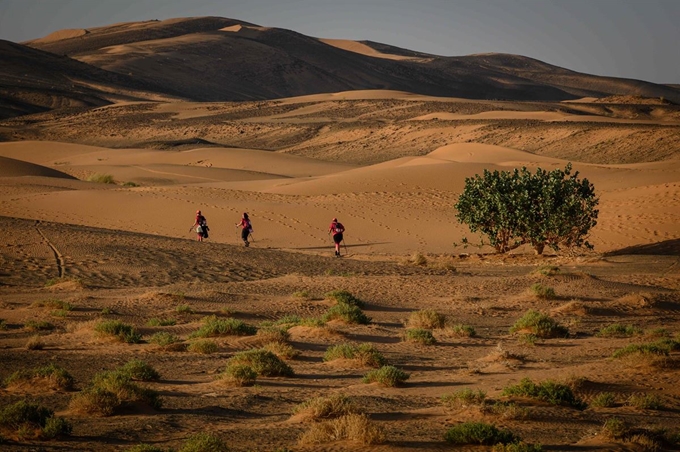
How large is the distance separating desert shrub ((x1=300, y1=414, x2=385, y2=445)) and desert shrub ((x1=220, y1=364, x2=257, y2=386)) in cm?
280

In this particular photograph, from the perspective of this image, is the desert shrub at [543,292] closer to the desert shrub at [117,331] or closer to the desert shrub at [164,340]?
the desert shrub at [164,340]

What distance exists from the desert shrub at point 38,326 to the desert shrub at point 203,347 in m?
3.35

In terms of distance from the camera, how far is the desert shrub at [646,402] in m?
10.7

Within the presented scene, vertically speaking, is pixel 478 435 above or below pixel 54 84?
below

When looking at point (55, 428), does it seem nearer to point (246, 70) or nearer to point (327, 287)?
point (327, 287)

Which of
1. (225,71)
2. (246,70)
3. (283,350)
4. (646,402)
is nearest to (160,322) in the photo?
(283,350)

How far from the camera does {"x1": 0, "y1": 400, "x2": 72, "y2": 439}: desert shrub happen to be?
28.0 feet

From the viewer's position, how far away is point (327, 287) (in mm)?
22578

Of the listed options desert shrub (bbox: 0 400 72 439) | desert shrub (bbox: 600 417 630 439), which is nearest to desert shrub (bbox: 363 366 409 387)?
desert shrub (bbox: 600 417 630 439)

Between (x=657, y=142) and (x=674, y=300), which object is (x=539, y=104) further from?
(x=674, y=300)

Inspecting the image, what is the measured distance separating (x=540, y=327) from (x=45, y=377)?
28.9ft

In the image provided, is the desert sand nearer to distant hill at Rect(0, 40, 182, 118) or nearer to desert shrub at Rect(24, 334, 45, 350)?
desert shrub at Rect(24, 334, 45, 350)

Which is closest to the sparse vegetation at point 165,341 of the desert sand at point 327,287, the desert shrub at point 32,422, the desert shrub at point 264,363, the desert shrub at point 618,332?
the desert sand at point 327,287

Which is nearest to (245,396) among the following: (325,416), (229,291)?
(325,416)
